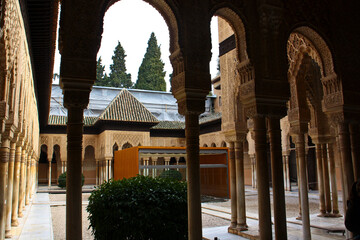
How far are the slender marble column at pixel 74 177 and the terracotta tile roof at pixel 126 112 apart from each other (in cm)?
2142

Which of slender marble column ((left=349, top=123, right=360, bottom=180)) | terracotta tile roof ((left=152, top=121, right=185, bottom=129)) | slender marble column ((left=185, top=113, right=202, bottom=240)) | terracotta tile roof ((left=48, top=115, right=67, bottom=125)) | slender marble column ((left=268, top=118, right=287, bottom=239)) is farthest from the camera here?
terracotta tile roof ((left=152, top=121, right=185, bottom=129))

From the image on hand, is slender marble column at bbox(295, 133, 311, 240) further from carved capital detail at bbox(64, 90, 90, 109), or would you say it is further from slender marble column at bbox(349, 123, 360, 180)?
carved capital detail at bbox(64, 90, 90, 109)

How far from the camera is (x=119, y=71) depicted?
4716 cm

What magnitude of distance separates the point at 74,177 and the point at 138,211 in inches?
50.0

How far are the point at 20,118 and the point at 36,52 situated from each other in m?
3.06

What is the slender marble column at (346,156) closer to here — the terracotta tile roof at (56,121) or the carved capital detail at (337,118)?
the carved capital detail at (337,118)

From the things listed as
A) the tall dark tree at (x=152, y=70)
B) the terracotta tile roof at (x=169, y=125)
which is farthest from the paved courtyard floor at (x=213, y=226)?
the tall dark tree at (x=152, y=70)

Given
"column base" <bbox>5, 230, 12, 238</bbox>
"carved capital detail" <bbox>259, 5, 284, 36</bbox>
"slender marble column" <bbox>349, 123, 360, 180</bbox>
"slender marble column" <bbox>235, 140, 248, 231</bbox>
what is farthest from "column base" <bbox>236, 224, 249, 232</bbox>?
"column base" <bbox>5, 230, 12, 238</bbox>

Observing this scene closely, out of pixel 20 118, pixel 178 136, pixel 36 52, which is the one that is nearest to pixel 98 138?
pixel 178 136

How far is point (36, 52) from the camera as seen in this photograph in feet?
34.2

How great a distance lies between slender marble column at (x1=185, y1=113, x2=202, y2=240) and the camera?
15.3 ft

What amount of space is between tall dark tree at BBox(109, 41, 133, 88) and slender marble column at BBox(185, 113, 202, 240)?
1673 inches

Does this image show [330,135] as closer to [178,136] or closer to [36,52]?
[36,52]

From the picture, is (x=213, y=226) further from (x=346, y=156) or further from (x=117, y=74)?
(x=117, y=74)
